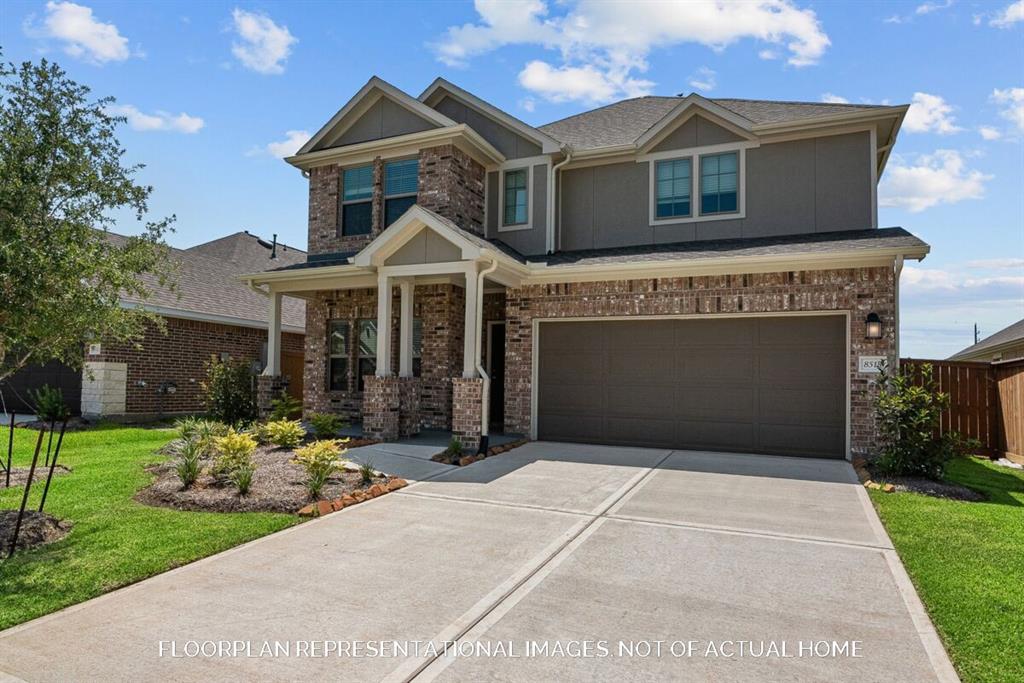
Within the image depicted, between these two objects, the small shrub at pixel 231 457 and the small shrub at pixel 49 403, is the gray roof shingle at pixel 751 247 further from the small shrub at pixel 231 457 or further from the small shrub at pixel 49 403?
the small shrub at pixel 49 403

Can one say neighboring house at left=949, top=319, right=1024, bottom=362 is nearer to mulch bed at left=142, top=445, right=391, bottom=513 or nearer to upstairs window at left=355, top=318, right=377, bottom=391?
upstairs window at left=355, top=318, right=377, bottom=391

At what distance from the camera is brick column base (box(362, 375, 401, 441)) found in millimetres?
9984

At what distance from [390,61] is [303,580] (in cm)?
1101

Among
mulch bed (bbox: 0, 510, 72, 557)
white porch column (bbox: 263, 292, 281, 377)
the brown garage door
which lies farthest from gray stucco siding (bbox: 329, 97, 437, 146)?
mulch bed (bbox: 0, 510, 72, 557)

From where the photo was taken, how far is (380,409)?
32.8 feet

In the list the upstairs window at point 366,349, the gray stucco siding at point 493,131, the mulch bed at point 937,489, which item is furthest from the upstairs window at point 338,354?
the mulch bed at point 937,489

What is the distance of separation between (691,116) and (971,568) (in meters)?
8.90

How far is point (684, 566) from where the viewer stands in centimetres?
454

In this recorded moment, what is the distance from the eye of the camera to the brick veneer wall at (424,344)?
1179cm

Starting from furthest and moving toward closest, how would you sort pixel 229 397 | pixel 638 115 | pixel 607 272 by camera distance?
pixel 638 115, pixel 229 397, pixel 607 272

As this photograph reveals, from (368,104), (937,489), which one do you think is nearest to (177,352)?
(368,104)

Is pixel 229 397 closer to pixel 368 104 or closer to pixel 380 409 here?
pixel 380 409

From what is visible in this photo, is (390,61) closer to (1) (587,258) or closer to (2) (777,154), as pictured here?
(1) (587,258)

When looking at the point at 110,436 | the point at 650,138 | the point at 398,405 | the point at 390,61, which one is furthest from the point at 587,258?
the point at 110,436
